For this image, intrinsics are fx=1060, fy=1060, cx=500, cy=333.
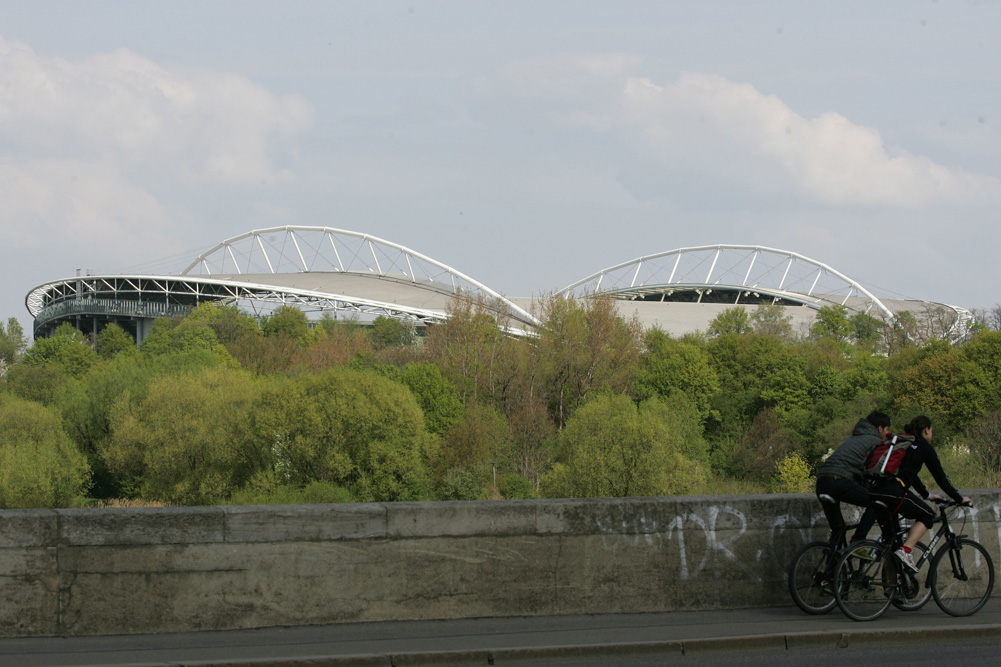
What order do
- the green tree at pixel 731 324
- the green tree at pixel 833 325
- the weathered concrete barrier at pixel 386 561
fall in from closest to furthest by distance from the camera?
the weathered concrete barrier at pixel 386 561, the green tree at pixel 833 325, the green tree at pixel 731 324

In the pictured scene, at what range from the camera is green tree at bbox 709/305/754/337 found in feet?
396

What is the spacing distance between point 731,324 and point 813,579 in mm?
114764

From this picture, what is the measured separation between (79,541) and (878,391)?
84783 mm

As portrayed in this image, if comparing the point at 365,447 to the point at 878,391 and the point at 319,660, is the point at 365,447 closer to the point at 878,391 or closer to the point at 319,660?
the point at 878,391

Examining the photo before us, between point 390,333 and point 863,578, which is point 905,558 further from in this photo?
point 390,333

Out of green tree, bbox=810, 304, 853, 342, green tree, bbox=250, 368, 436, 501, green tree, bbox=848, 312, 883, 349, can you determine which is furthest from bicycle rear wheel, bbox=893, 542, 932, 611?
green tree, bbox=848, 312, 883, 349

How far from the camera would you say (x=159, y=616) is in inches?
347

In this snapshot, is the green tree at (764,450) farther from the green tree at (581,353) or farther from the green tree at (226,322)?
the green tree at (226,322)

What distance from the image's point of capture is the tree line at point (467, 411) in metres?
60.0

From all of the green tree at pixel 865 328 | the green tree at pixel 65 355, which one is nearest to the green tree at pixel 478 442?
the green tree at pixel 65 355

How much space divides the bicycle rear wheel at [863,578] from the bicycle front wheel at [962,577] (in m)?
0.45

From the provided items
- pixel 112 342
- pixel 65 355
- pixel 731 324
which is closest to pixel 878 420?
pixel 65 355

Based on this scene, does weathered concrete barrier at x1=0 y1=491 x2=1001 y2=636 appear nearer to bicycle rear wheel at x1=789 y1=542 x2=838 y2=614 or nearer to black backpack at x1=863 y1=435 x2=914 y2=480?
bicycle rear wheel at x1=789 y1=542 x2=838 y2=614

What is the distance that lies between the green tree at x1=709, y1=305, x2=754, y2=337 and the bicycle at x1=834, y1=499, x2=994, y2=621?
111 metres
